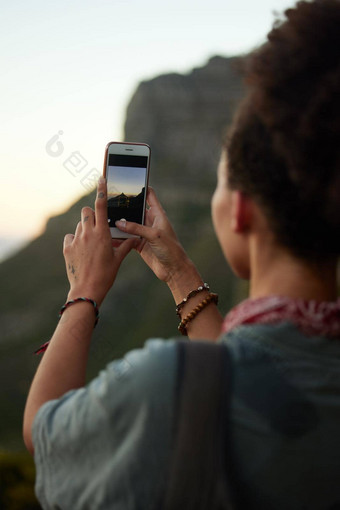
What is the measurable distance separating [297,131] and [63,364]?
0.74 m

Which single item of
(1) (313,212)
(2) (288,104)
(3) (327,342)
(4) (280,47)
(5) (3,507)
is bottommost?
(5) (3,507)

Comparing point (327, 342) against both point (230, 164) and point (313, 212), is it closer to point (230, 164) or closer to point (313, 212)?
point (313, 212)

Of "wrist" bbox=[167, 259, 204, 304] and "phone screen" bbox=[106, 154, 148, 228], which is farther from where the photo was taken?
"phone screen" bbox=[106, 154, 148, 228]

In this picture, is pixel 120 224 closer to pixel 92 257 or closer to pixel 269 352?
pixel 92 257

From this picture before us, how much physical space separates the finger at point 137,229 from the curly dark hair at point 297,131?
31.7 inches

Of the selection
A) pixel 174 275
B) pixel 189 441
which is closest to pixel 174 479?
pixel 189 441

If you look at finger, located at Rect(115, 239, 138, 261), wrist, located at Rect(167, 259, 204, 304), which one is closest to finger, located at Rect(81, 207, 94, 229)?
finger, located at Rect(115, 239, 138, 261)

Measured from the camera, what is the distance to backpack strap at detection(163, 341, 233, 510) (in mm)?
968

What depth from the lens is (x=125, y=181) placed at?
6.89ft

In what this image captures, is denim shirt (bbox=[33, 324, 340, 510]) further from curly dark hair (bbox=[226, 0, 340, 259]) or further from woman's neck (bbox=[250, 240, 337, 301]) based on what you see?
curly dark hair (bbox=[226, 0, 340, 259])

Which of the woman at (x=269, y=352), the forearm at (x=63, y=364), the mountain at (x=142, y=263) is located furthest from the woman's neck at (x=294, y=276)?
the mountain at (x=142, y=263)

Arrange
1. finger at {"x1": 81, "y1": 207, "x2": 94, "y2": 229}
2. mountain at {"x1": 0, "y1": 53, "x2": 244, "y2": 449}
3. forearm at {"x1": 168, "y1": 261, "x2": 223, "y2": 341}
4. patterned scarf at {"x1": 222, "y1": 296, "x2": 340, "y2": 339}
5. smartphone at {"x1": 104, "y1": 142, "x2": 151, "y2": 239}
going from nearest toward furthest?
patterned scarf at {"x1": 222, "y1": 296, "x2": 340, "y2": 339} < finger at {"x1": 81, "y1": 207, "x2": 94, "y2": 229} < forearm at {"x1": 168, "y1": 261, "x2": 223, "y2": 341} < smartphone at {"x1": 104, "y1": 142, "x2": 151, "y2": 239} < mountain at {"x1": 0, "y1": 53, "x2": 244, "y2": 449}

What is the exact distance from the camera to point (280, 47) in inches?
43.1

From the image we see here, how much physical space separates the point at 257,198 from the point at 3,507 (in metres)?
6.02
